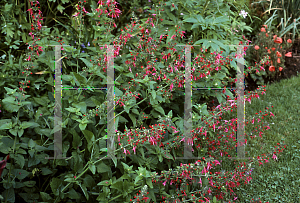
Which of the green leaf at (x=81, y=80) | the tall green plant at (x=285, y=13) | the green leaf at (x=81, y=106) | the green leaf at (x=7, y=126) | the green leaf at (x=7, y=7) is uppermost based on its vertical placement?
the tall green plant at (x=285, y=13)

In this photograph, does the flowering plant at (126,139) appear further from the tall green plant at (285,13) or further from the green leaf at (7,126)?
the tall green plant at (285,13)

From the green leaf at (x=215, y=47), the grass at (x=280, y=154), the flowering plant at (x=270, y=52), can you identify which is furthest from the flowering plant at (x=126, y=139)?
the flowering plant at (x=270, y=52)

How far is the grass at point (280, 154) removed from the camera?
258 centimetres

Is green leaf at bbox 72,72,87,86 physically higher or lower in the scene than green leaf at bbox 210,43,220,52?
lower

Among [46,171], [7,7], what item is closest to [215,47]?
[46,171]

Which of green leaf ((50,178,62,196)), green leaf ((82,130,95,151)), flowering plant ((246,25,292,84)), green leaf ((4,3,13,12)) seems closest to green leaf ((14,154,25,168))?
green leaf ((50,178,62,196))

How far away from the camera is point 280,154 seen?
3045 mm

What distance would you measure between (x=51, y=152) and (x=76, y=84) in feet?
1.83

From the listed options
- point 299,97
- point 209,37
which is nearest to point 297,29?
point 299,97

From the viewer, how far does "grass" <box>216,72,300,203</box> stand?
8.48 ft

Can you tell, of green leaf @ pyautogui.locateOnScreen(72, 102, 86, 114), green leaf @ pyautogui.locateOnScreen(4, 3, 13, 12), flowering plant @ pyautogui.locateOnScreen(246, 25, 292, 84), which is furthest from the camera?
flowering plant @ pyautogui.locateOnScreen(246, 25, 292, 84)

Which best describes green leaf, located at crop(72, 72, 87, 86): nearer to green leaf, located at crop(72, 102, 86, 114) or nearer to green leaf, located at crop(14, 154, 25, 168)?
green leaf, located at crop(72, 102, 86, 114)

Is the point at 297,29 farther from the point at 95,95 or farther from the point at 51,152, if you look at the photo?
the point at 51,152

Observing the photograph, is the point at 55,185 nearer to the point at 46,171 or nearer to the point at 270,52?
the point at 46,171
